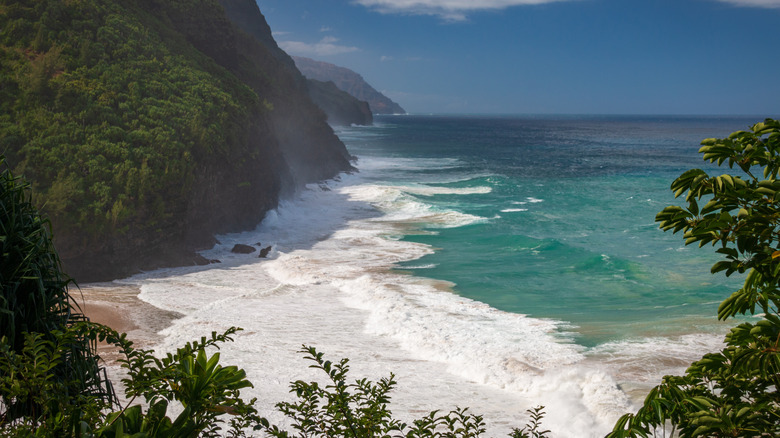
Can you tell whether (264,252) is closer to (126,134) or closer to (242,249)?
(242,249)

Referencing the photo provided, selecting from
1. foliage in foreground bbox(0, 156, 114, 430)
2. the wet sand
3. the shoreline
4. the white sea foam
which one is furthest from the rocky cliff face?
foliage in foreground bbox(0, 156, 114, 430)

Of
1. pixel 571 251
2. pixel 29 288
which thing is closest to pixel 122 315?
pixel 29 288

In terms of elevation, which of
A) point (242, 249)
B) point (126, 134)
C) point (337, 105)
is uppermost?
point (337, 105)

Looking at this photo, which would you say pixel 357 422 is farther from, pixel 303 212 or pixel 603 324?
pixel 303 212

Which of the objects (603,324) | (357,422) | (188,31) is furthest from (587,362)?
(188,31)

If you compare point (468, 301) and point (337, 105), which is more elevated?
point (337, 105)
